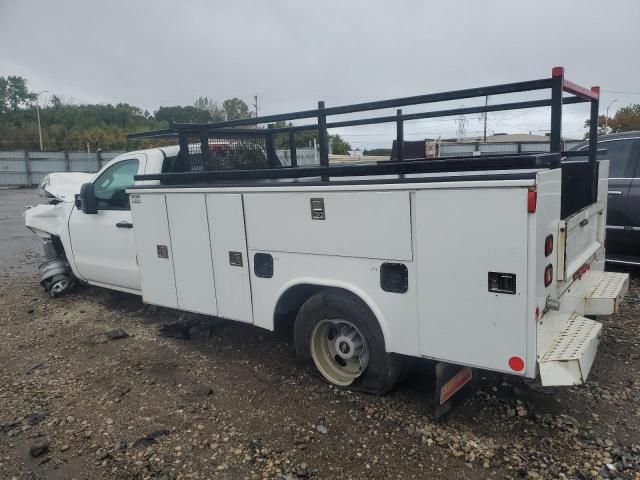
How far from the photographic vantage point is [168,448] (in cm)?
340

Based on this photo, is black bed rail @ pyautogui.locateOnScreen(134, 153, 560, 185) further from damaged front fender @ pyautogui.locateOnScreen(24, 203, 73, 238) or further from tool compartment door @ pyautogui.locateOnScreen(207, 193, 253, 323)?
damaged front fender @ pyautogui.locateOnScreen(24, 203, 73, 238)

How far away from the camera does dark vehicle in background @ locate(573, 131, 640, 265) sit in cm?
634

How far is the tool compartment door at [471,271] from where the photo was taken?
2891mm

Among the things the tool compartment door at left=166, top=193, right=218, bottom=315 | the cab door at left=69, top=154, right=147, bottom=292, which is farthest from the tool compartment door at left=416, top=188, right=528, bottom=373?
the cab door at left=69, top=154, right=147, bottom=292

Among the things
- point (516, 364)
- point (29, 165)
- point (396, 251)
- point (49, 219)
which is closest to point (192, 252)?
point (396, 251)

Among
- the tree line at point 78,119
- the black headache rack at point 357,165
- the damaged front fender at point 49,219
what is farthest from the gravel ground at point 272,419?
the tree line at point 78,119

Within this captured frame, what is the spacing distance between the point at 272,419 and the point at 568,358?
1969mm

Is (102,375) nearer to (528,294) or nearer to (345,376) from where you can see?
(345,376)

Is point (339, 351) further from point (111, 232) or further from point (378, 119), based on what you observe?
point (111, 232)

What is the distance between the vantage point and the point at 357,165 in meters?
3.69

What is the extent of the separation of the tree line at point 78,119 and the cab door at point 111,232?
129 ft

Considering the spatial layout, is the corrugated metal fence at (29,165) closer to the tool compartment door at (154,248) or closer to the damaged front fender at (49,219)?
the damaged front fender at (49,219)

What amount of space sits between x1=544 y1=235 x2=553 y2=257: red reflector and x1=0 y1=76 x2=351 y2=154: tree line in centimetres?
4303

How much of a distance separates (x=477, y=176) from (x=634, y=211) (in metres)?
4.43
